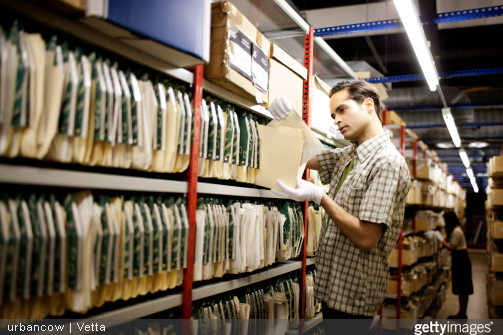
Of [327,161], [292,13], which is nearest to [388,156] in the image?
[327,161]

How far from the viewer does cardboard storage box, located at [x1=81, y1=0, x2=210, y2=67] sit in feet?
4.24

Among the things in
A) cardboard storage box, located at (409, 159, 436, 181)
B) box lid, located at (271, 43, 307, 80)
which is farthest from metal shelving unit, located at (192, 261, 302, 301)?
cardboard storage box, located at (409, 159, 436, 181)

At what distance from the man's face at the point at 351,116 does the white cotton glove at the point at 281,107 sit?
11.7 inches

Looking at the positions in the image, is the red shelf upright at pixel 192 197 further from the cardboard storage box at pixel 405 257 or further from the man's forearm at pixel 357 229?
the cardboard storage box at pixel 405 257

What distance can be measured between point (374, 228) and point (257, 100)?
92 centimetres

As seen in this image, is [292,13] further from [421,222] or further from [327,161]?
[421,222]

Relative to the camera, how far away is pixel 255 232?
2193 millimetres

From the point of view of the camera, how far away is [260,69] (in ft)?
7.28

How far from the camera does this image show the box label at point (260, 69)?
7.04 feet

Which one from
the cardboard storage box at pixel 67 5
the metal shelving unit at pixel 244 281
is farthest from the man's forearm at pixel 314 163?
the cardboard storage box at pixel 67 5

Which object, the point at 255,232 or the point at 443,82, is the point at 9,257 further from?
the point at 443,82

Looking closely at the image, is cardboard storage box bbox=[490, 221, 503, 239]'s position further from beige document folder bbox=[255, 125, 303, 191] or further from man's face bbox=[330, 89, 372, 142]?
beige document folder bbox=[255, 125, 303, 191]

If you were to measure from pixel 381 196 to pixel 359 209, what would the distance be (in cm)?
16
